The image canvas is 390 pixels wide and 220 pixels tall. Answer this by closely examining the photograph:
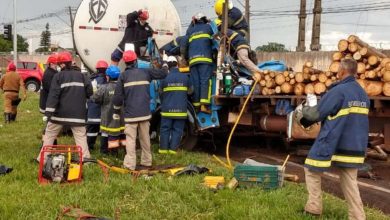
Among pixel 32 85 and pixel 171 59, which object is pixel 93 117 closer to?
pixel 171 59

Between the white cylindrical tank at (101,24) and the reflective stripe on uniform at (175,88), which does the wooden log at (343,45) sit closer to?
the reflective stripe on uniform at (175,88)

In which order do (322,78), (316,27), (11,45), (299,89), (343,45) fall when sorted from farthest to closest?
1. (11,45)
2. (316,27)
3. (299,89)
4. (322,78)
5. (343,45)

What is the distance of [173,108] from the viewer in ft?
30.3

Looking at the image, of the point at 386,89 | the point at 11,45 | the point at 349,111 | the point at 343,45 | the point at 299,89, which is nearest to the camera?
the point at 349,111

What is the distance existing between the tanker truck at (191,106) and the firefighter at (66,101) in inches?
92.0

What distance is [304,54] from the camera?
2422cm

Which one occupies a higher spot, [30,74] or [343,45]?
[343,45]

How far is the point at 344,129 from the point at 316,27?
1944 cm

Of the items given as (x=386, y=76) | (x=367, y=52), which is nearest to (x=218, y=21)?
(x=367, y=52)

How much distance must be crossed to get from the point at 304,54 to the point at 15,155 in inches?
711

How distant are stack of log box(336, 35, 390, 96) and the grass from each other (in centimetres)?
185

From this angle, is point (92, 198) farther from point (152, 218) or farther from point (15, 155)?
point (15, 155)

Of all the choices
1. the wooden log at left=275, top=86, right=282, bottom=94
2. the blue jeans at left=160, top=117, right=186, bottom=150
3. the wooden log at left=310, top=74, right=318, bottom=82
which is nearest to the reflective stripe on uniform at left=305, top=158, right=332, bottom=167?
the wooden log at left=310, top=74, right=318, bottom=82

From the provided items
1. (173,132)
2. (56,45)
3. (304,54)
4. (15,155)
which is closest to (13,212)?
(15,155)
